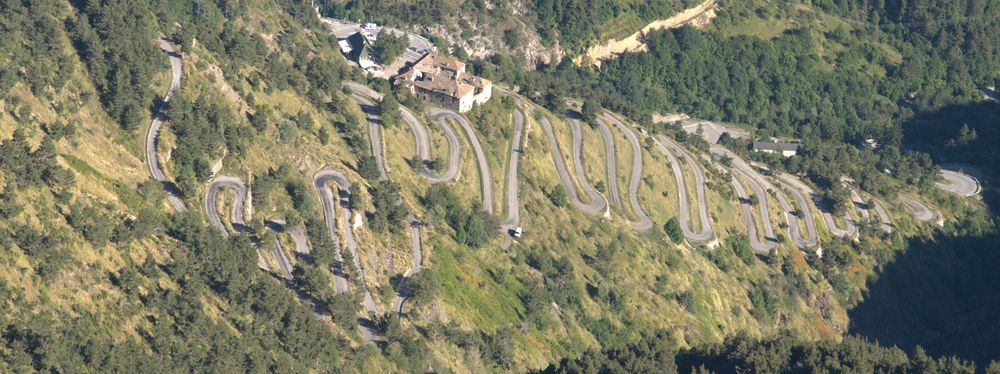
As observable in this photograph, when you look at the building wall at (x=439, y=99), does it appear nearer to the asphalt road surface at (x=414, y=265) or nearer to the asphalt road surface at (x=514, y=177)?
the asphalt road surface at (x=514, y=177)

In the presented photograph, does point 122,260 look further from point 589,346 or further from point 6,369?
point 589,346

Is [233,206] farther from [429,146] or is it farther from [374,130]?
[429,146]

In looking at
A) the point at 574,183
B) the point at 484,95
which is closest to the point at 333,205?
the point at 574,183

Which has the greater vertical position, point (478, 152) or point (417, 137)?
point (417, 137)

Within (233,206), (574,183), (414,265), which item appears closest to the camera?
(233,206)

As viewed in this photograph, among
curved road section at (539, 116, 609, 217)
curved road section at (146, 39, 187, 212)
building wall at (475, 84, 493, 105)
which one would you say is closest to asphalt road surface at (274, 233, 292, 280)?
curved road section at (146, 39, 187, 212)

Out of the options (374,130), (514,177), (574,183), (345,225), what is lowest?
(574,183)

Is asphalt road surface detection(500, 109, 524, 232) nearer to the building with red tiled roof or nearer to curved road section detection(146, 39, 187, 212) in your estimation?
the building with red tiled roof
